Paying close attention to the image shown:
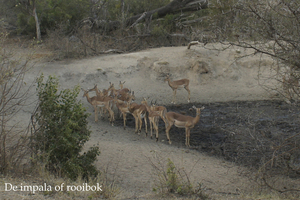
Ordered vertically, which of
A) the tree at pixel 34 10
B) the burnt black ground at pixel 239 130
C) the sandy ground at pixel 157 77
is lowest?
the burnt black ground at pixel 239 130

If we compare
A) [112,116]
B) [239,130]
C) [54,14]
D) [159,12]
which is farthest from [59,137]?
[159,12]

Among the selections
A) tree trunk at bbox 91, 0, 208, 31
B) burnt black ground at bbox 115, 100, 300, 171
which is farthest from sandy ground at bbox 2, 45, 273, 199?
tree trunk at bbox 91, 0, 208, 31

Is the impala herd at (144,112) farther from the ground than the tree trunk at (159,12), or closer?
closer

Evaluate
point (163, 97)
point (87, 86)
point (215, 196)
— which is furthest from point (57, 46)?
point (215, 196)

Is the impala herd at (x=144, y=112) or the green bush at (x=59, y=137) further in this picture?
the impala herd at (x=144, y=112)

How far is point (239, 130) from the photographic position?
10523 mm

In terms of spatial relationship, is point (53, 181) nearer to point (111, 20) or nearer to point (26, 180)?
point (26, 180)

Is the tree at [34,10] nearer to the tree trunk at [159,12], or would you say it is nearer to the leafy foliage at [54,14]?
the leafy foliage at [54,14]

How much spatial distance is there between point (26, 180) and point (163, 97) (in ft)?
29.1

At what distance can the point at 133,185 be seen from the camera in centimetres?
762

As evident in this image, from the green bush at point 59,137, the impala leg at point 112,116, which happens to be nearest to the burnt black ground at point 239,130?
the impala leg at point 112,116

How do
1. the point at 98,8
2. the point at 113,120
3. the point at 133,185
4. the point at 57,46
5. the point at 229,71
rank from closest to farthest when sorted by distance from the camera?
the point at 133,185 → the point at 113,120 → the point at 229,71 → the point at 57,46 → the point at 98,8

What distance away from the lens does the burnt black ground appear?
A: 884 cm

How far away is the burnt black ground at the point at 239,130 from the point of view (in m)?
8.84
